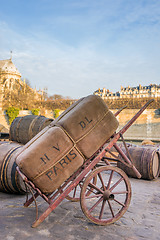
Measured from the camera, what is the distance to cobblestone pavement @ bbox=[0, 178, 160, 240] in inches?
104

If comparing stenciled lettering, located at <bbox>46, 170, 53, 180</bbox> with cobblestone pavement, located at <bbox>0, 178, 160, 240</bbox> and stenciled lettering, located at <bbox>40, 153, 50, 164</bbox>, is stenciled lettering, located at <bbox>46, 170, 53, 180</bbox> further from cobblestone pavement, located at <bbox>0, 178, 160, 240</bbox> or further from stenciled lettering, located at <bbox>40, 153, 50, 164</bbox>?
cobblestone pavement, located at <bbox>0, 178, 160, 240</bbox>

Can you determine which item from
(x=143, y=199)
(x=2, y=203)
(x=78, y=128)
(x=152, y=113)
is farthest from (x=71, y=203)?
(x=152, y=113)

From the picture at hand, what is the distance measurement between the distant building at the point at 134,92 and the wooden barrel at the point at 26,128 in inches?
2609

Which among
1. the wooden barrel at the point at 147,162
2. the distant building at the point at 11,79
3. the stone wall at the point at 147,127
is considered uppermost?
the distant building at the point at 11,79

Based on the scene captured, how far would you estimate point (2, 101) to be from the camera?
40906 millimetres

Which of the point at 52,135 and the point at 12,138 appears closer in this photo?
the point at 52,135

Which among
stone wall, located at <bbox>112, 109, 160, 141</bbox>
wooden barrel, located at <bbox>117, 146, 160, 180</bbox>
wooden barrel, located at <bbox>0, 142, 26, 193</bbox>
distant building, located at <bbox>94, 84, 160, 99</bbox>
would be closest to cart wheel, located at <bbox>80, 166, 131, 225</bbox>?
wooden barrel, located at <bbox>0, 142, 26, 193</bbox>

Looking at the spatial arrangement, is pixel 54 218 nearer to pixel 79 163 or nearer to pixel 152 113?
pixel 79 163

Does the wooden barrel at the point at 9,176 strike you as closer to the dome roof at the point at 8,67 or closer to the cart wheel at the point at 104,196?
the cart wheel at the point at 104,196

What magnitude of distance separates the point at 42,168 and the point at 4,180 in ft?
6.66

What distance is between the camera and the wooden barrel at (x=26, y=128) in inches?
330

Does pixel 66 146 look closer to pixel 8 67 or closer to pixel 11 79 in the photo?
pixel 11 79

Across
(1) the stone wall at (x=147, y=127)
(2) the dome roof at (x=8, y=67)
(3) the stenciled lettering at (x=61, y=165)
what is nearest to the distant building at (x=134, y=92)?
(2) the dome roof at (x=8, y=67)

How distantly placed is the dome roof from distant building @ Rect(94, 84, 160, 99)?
31.8 meters
